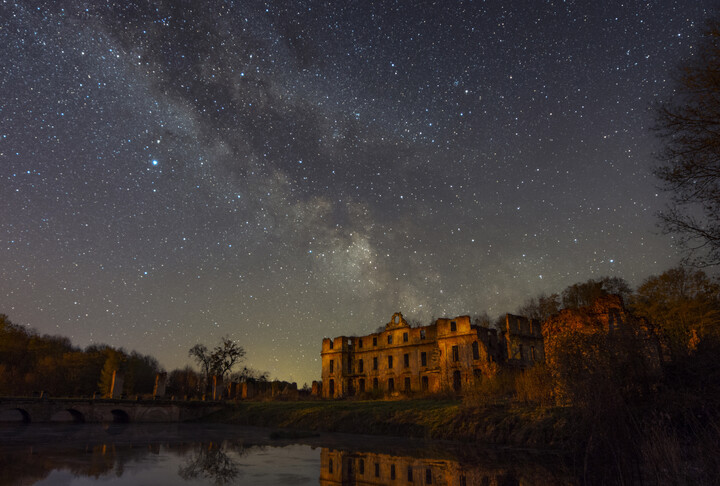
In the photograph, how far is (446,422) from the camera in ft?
73.7

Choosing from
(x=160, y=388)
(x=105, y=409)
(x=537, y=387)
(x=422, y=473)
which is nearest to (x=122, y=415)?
(x=105, y=409)

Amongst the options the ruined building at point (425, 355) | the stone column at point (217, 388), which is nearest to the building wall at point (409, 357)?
the ruined building at point (425, 355)

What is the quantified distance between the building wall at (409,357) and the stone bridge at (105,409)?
55.3 feet

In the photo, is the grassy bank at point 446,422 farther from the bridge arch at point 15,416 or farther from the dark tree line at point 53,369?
the dark tree line at point 53,369

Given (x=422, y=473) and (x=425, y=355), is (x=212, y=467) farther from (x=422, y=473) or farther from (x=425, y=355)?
(x=425, y=355)

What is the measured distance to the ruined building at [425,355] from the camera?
4469cm

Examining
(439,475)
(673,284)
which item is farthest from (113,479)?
(673,284)

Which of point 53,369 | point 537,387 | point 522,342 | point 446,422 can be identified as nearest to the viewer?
point 537,387

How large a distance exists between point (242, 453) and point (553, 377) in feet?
43.8

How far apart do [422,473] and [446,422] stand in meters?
11.3

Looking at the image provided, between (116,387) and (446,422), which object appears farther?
(116,387)

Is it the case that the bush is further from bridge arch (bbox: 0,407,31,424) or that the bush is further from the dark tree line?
the dark tree line

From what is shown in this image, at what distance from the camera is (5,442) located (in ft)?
60.0

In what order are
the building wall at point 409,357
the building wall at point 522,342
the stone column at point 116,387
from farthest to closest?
the building wall at point 409,357
the building wall at point 522,342
the stone column at point 116,387
